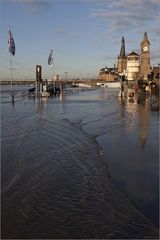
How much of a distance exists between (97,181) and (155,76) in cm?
8159

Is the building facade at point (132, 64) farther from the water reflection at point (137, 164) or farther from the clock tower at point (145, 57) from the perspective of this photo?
the water reflection at point (137, 164)

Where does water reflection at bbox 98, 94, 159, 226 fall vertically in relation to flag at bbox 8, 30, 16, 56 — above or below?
below

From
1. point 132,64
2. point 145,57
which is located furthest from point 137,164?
point 132,64

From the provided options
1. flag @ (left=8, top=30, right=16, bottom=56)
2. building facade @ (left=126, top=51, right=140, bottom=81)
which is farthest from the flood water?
building facade @ (left=126, top=51, right=140, bottom=81)

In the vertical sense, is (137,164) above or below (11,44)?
below

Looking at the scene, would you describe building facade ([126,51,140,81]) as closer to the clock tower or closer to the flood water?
the clock tower

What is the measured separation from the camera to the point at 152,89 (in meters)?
73.3

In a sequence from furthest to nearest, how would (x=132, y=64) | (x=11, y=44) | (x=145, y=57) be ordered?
(x=132, y=64), (x=145, y=57), (x=11, y=44)

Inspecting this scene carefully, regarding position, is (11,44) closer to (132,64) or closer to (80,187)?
(80,187)

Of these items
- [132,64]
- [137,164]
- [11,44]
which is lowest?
[137,164]

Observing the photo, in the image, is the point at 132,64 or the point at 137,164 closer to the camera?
the point at 137,164

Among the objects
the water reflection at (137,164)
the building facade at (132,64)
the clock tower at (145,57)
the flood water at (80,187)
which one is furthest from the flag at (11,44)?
the building facade at (132,64)

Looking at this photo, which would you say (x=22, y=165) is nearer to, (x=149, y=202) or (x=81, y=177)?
(x=81, y=177)

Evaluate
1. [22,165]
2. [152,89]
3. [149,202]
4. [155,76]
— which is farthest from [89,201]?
[155,76]
